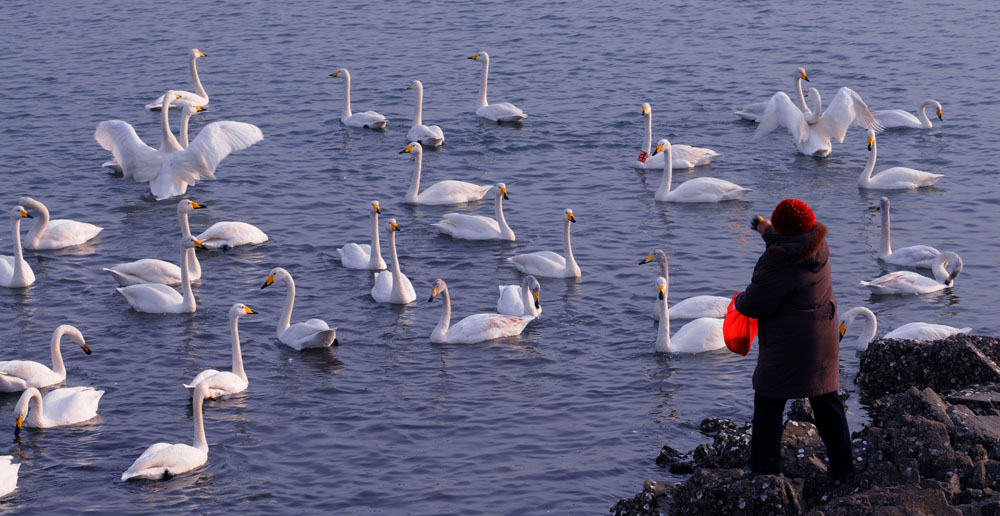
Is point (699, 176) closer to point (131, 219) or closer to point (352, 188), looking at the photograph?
point (352, 188)

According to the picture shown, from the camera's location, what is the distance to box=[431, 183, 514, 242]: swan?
17250 mm

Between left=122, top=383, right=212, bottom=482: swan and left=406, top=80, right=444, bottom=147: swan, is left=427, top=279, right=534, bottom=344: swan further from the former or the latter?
left=406, top=80, right=444, bottom=147: swan

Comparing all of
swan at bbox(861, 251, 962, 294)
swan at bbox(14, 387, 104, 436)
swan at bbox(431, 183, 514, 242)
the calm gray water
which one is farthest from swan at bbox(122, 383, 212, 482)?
swan at bbox(861, 251, 962, 294)

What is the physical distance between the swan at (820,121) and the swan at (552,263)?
6.71m

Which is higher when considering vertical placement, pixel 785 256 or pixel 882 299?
pixel 785 256

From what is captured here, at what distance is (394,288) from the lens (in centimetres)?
1503

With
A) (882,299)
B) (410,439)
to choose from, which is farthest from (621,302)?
(410,439)

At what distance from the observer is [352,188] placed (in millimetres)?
19891

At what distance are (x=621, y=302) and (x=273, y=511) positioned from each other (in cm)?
590

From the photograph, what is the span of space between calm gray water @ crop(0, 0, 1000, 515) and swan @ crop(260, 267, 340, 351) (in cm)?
14

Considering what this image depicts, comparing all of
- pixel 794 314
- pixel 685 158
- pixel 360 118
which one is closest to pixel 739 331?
pixel 794 314

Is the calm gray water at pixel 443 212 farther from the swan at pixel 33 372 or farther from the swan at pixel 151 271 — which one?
the swan at pixel 151 271

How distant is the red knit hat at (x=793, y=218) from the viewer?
8125mm

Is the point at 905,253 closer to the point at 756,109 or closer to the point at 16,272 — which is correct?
the point at 756,109
